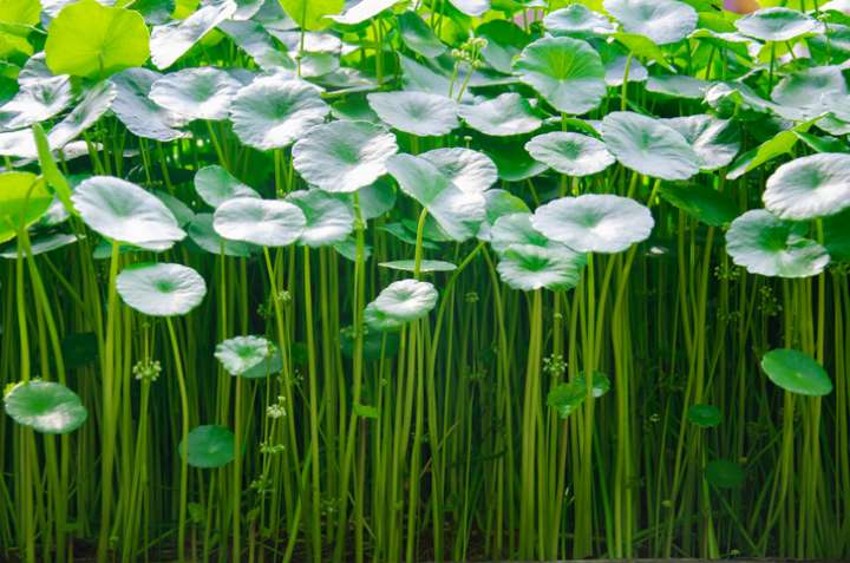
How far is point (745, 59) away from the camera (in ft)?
6.34

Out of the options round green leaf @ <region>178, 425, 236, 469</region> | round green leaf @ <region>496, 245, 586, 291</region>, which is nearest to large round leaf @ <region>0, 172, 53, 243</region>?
round green leaf @ <region>178, 425, 236, 469</region>

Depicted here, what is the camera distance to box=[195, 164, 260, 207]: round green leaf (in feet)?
5.08

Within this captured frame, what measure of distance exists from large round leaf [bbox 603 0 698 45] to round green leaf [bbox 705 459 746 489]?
2.36 ft

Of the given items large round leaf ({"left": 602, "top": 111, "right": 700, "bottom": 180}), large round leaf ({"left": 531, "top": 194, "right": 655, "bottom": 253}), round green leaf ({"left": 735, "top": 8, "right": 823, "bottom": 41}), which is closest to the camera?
large round leaf ({"left": 531, "top": 194, "right": 655, "bottom": 253})

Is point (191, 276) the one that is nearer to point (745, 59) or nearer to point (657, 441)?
point (657, 441)

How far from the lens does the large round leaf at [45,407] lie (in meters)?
1.41

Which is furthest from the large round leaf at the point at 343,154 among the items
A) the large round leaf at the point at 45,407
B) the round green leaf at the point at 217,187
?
the large round leaf at the point at 45,407

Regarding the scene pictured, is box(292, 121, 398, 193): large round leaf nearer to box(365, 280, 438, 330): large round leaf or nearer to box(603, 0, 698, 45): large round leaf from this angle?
box(365, 280, 438, 330): large round leaf

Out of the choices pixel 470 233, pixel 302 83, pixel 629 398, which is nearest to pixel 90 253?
pixel 302 83

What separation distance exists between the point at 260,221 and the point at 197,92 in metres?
0.36

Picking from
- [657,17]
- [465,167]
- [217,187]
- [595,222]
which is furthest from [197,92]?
[657,17]

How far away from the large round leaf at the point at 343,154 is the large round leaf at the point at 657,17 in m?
0.53

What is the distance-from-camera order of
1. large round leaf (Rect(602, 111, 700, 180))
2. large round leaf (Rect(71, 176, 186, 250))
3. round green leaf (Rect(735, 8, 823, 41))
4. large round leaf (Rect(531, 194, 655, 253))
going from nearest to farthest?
large round leaf (Rect(71, 176, 186, 250)), large round leaf (Rect(531, 194, 655, 253)), large round leaf (Rect(602, 111, 700, 180)), round green leaf (Rect(735, 8, 823, 41))

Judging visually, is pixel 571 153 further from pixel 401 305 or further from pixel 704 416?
pixel 704 416
